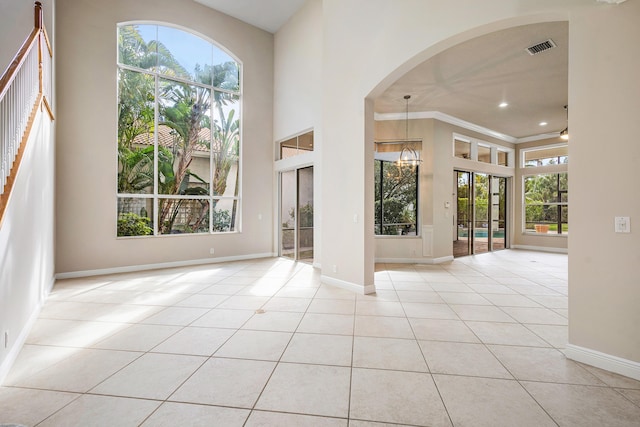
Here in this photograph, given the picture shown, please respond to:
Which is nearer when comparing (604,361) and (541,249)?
(604,361)

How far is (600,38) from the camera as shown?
7.33ft

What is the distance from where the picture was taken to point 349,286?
439cm

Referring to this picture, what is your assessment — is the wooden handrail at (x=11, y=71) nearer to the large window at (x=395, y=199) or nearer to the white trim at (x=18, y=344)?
the white trim at (x=18, y=344)

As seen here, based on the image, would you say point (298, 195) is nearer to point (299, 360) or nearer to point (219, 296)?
point (219, 296)

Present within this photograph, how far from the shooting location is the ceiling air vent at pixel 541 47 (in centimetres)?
401

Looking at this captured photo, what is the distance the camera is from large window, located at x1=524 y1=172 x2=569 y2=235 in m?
8.46

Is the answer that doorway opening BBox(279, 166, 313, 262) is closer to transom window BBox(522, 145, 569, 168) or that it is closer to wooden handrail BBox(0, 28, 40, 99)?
wooden handrail BBox(0, 28, 40, 99)

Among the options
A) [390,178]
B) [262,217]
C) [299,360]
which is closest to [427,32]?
[299,360]

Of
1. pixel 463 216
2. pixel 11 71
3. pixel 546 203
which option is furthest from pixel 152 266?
pixel 546 203

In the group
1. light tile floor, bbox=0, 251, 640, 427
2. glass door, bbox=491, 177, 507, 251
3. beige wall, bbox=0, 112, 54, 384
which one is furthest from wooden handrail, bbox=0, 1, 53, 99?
glass door, bbox=491, 177, 507, 251

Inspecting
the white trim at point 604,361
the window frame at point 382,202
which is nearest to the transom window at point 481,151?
the window frame at point 382,202

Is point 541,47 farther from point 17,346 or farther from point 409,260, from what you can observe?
point 17,346

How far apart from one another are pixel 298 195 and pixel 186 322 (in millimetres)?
4195

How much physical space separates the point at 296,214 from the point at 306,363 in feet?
15.7
